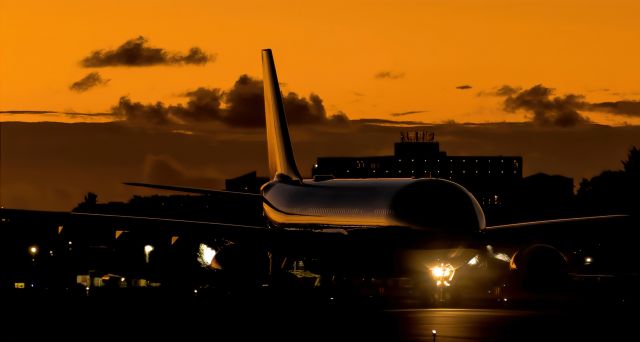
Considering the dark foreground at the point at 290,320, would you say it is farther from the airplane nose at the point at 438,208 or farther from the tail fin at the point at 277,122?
the tail fin at the point at 277,122

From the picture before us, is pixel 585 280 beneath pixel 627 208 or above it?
beneath

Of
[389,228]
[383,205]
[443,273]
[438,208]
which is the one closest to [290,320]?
[389,228]

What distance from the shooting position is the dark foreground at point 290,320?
47156mm

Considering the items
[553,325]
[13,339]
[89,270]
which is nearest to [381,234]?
[553,325]

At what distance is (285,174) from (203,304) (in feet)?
68.6

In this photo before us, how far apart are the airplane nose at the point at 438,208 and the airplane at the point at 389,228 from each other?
49mm

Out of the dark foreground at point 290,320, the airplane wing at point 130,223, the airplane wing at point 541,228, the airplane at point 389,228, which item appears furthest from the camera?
the airplane wing at point 130,223

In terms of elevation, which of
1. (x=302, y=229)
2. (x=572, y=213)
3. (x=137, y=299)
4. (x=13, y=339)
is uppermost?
(x=572, y=213)

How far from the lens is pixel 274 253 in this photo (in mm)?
74250

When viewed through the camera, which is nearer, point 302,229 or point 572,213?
point 302,229

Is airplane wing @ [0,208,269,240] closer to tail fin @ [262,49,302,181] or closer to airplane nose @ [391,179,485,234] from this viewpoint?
airplane nose @ [391,179,485,234]

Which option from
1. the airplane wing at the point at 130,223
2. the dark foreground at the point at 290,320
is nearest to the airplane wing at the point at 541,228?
the dark foreground at the point at 290,320

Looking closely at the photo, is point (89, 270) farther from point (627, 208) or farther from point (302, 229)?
point (302, 229)

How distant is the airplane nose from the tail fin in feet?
59.7
